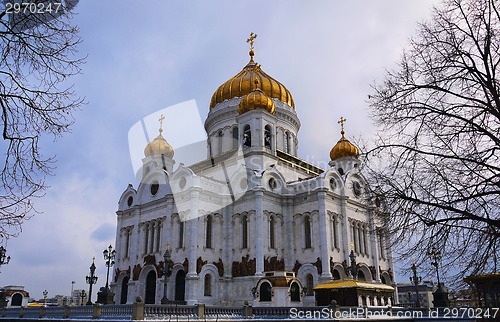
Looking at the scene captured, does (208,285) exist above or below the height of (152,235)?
below

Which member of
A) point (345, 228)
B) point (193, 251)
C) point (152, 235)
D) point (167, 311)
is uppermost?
point (345, 228)

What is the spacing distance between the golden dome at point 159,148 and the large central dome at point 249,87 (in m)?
6.64

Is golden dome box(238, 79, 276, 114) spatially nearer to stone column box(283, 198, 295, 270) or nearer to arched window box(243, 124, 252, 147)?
arched window box(243, 124, 252, 147)

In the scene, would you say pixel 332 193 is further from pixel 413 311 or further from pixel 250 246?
pixel 413 311

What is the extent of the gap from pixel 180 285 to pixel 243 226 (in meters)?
6.21

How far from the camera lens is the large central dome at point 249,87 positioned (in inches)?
1576

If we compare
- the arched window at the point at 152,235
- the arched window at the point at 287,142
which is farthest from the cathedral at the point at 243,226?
the arched window at the point at 287,142

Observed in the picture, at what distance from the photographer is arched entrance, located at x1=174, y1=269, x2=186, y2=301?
29734mm

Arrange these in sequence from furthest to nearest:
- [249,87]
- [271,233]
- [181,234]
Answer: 1. [249,87]
2. [271,233]
3. [181,234]

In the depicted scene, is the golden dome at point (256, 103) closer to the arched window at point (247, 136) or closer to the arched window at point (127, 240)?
the arched window at point (247, 136)

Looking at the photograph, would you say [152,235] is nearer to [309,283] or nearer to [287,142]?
[309,283]

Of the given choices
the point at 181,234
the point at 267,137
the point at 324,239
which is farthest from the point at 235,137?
the point at 324,239

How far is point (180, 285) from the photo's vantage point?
30141 millimetres

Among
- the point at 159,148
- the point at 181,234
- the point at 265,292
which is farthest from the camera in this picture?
the point at 159,148
